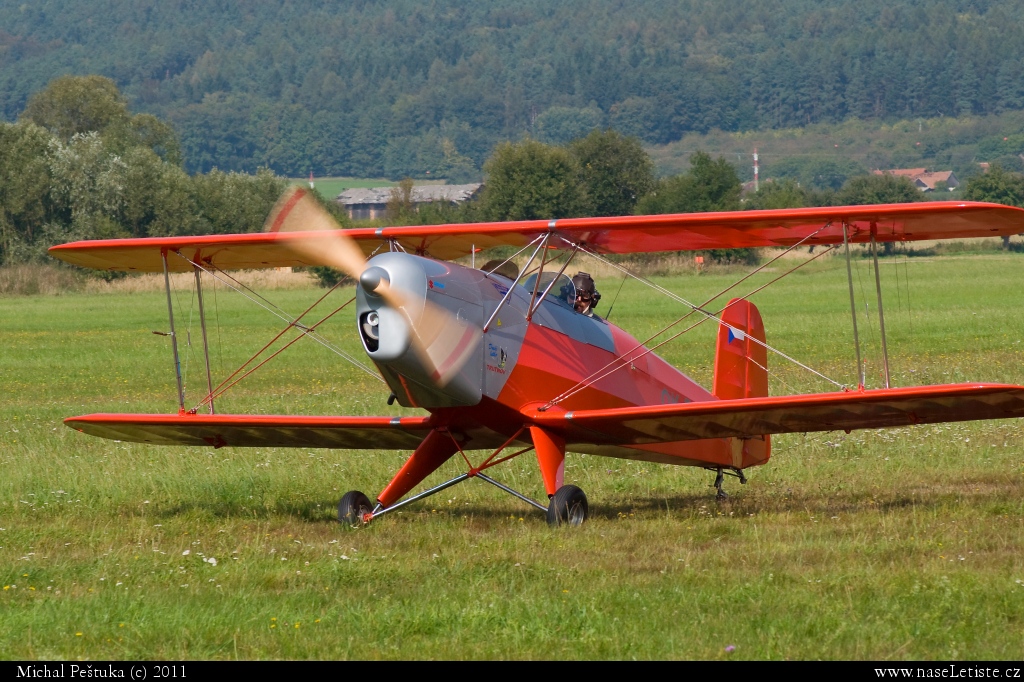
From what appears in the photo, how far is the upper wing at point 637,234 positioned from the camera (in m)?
8.92

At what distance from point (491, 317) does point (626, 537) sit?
1.73 meters

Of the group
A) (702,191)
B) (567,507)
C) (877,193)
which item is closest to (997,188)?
(877,193)

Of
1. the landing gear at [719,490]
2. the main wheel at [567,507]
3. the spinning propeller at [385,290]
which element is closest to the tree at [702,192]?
the landing gear at [719,490]

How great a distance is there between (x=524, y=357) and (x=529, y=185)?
207 ft

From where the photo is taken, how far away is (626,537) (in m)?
8.82

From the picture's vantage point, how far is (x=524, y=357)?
9422mm

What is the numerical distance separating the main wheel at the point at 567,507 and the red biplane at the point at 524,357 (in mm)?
14

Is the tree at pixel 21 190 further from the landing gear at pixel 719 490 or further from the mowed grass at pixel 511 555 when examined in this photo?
the landing gear at pixel 719 490

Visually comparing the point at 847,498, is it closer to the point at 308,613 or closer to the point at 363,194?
the point at 308,613

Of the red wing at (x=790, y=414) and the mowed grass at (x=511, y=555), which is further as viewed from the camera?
the red wing at (x=790, y=414)

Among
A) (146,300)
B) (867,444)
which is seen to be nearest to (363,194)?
(146,300)

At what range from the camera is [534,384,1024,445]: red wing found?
8.66 meters

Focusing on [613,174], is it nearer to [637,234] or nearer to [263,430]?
[637,234]

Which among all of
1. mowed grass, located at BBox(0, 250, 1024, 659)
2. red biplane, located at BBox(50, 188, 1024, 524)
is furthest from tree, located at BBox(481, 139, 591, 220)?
red biplane, located at BBox(50, 188, 1024, 524)
